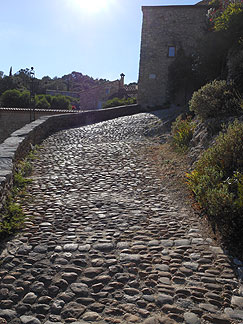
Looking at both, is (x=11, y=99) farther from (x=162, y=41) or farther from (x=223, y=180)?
(x=223, y=180)

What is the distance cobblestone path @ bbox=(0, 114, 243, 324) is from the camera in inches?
97.7

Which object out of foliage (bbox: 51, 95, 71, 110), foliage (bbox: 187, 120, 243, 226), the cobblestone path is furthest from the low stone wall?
foliage (bbox: 51, 95, 71, 110)

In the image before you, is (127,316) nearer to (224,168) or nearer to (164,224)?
(164,224)

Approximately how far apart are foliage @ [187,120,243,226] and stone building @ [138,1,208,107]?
14.2 m

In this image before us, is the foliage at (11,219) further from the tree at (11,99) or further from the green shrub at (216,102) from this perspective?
the tree at (11,99)

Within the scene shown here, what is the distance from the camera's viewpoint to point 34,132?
9.62 meters

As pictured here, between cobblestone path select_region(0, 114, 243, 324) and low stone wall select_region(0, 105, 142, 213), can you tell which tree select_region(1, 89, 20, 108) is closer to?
low stone wall select_region(0, 105, 142, 213)

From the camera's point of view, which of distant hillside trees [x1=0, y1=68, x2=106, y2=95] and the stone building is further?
distant hillside trees [x1=0, y1=68, x2=106, y2=95]

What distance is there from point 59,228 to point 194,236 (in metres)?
1.79

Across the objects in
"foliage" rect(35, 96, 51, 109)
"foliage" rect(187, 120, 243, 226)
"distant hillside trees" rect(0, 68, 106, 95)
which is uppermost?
"distant hillside trees" rect(0, 68, 106, 95)

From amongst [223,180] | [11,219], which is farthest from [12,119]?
[223,180]

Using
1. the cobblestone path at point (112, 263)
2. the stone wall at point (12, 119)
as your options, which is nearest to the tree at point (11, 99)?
the stone wall at point (12, 119)

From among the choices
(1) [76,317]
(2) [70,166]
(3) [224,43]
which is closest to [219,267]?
(1) [76,317]

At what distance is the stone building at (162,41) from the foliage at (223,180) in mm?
14164
